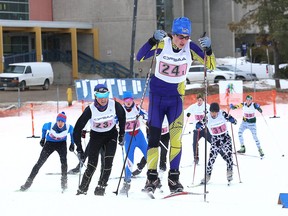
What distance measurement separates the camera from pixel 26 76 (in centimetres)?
3878

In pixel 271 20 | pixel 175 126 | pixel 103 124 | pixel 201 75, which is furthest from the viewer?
pixel 201 75

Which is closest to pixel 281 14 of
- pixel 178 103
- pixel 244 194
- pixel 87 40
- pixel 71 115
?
pixel 71 115

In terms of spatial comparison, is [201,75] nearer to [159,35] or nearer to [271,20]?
[271,20]

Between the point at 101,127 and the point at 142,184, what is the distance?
2.61 metres

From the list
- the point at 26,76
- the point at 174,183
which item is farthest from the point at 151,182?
the point at 26,76

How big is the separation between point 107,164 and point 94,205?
9.24 feet

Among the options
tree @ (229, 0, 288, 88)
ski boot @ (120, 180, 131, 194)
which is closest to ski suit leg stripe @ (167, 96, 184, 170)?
ski boot @ (120, 180, 131, 194)

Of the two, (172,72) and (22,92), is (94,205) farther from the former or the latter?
(22,92)

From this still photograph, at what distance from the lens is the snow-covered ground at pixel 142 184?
6.61 metres

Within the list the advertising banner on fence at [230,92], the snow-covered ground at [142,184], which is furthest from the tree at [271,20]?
the snow-covered ground at [142,184]

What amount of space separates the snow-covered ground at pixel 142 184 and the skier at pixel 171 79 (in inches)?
23.0

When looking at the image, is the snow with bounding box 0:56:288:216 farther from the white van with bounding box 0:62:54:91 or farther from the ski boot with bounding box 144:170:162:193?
the white van with bounding box 0:62:54:91

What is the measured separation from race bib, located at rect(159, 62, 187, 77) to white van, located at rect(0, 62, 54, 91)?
30.7m

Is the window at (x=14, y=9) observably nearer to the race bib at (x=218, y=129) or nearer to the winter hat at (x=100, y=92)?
the race bib at (x=218, y=129)
